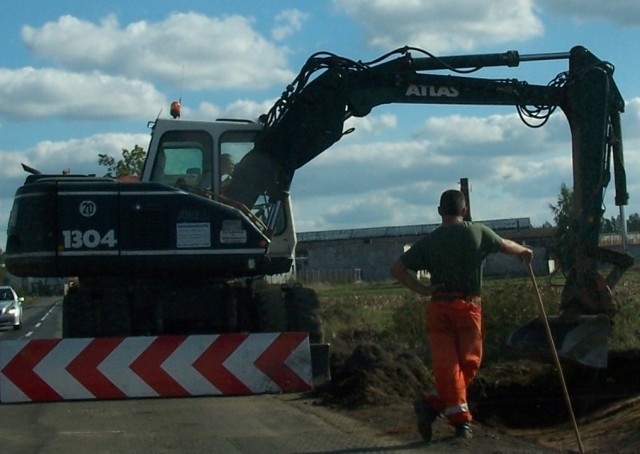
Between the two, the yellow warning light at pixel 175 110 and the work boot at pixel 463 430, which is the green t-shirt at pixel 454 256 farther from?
the yellow warning light at pixel 175 110

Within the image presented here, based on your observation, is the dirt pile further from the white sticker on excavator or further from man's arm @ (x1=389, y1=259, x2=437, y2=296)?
man's arm @ (x1=389, y1=259, x2=437, y2=296)

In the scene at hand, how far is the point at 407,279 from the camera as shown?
30.6 feet

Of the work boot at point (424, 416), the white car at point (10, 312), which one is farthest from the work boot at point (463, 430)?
the white car at point (10, 312)

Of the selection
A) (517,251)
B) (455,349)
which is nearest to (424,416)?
(455,349)

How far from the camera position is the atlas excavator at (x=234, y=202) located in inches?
537

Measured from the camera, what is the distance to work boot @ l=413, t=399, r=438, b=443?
9.21 metres

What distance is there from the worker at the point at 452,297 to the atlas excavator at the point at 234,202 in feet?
12.7

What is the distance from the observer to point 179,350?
1177 cm

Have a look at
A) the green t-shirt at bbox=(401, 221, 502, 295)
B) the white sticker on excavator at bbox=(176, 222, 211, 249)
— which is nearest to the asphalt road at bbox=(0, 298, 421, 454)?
the green t-shirt at bbox=(401, 221, 502, 295)

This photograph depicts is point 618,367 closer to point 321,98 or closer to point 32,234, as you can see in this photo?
point 321,98

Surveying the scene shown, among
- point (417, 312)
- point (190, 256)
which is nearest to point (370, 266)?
point (417, 312)

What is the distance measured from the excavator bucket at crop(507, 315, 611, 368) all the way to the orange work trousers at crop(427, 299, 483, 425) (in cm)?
297

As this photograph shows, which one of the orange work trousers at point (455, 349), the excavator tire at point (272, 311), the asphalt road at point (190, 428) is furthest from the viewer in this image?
the excavator tire at point (272, 311)

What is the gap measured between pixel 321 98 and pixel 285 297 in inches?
102
